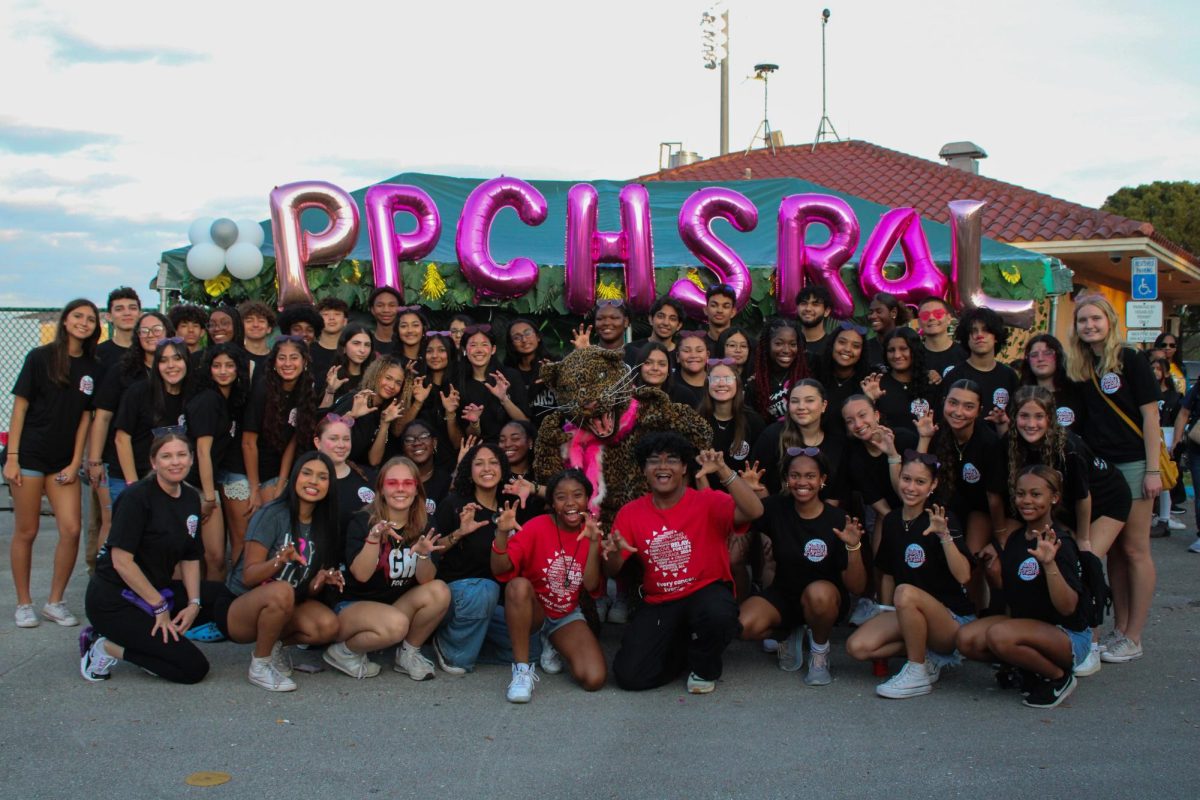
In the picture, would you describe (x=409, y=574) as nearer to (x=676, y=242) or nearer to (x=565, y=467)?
(x=565, y=467)

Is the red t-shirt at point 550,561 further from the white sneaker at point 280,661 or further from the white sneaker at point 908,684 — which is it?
the white sneaker at point 908,684

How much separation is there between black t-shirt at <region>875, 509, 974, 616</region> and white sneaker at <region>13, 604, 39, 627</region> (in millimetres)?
4367

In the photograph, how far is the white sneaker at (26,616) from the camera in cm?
573

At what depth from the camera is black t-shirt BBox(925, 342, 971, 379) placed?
20.2 feet

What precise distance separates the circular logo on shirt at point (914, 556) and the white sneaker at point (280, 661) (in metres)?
2.81

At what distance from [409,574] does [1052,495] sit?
2.85 metres

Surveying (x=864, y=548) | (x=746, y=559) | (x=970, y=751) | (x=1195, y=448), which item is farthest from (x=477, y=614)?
(x=1195, y=448)

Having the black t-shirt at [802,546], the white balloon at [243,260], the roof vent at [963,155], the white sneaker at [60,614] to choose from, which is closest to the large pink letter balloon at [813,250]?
the white balloon at [243,260]

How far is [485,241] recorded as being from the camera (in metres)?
9.59

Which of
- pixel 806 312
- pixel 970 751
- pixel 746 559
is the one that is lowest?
pixel 970 751

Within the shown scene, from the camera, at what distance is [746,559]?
217 inches

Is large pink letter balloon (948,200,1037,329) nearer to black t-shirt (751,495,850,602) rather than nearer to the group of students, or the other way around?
the group of students

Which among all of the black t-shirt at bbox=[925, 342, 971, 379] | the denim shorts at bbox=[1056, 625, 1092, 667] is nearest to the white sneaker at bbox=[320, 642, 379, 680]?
the denim shorts at bbox=[1056, 625, 1092, 667]

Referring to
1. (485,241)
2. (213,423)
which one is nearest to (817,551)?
(213,423)
